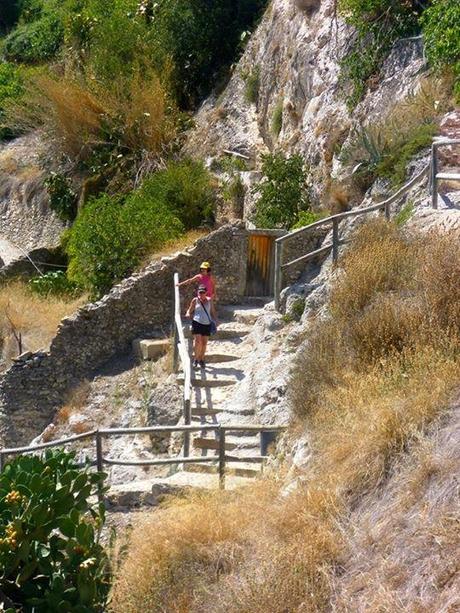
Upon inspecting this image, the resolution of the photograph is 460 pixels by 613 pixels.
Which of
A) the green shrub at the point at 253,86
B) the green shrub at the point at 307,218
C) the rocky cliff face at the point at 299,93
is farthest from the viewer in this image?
the green shrub at the point at 253,86

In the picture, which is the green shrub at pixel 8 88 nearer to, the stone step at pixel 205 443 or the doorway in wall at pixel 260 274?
the doorway in wall at pixel 260 274

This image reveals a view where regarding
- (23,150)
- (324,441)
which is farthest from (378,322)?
(23,150)

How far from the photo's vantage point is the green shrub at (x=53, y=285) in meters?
25.9

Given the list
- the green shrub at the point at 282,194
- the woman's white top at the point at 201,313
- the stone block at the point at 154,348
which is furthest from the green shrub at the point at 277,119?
the woman's white top at the point at 201,313

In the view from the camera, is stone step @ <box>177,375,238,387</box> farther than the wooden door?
No

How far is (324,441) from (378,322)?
2041 millimetres

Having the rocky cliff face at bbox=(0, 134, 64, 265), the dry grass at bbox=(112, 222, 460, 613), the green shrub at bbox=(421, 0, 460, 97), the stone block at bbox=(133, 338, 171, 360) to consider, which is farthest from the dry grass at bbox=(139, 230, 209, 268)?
the dry grass at bbox=(112, 222, 460, 613)

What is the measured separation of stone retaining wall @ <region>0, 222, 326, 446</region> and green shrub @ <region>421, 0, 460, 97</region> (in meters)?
4.44

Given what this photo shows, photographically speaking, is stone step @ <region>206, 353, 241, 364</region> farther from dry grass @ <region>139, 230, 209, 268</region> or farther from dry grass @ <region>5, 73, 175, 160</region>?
dry grass @ <region>5, 73, 175, 160</region>

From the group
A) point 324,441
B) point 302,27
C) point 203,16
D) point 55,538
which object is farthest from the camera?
point 203,16

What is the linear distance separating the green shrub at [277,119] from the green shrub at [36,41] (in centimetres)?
1686

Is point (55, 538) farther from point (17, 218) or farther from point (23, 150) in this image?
point (23, 150)

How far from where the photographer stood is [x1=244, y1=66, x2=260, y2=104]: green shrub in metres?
27.8

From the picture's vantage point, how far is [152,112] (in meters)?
28.4
